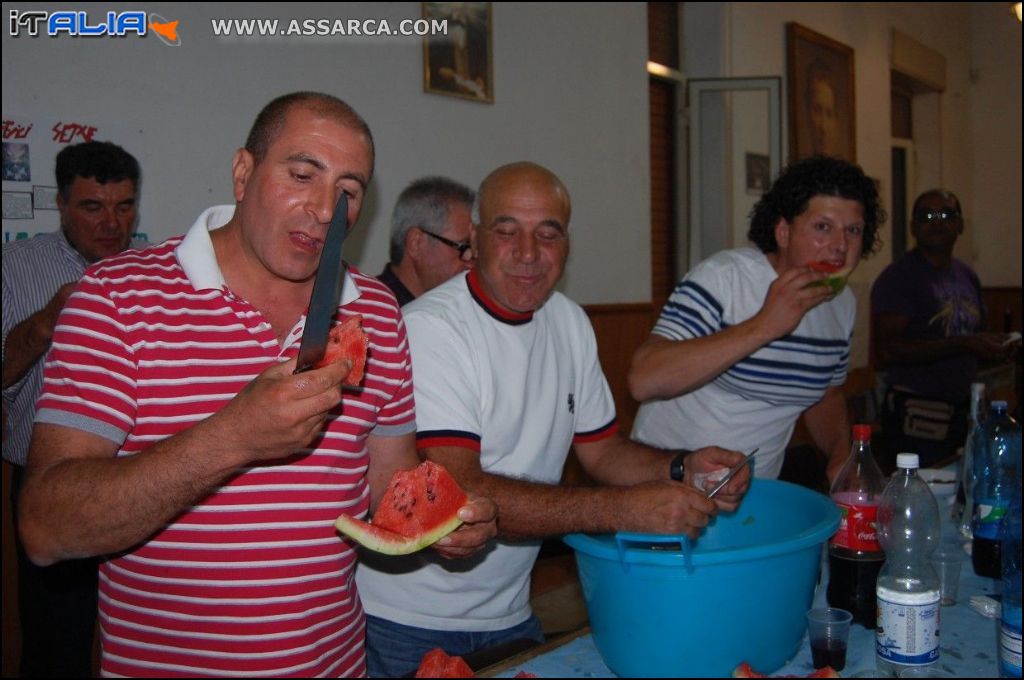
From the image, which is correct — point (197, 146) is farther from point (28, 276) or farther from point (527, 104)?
point (527, 104)

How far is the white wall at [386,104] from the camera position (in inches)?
140

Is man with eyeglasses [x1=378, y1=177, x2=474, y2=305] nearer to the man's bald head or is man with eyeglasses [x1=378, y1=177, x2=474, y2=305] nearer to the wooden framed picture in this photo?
the man's bald head

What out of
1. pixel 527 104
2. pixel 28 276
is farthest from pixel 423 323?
pixel 527 104

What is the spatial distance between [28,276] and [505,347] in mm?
2116

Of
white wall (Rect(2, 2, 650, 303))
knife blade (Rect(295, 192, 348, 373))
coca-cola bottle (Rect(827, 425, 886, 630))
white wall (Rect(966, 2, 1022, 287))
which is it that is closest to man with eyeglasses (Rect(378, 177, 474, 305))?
white wall (Rect(2, 2, 650, 303))

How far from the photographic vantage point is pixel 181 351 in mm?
1658

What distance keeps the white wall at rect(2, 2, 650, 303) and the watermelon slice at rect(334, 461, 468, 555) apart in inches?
101

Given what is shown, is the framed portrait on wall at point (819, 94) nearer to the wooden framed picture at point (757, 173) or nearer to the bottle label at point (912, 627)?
the wooden framed picture at point (757, 173)

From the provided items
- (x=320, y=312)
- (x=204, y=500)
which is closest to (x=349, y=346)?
(x=320, y=312)

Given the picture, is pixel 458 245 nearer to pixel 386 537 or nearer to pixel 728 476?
pixel 728 476

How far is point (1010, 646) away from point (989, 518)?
75cm

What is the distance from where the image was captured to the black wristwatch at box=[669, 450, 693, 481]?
2.33m

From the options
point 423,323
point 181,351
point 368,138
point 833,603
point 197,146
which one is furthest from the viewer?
point 197,146

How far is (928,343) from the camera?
4832mm
